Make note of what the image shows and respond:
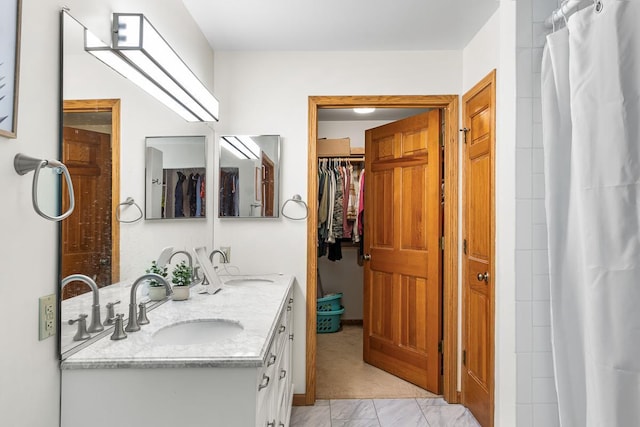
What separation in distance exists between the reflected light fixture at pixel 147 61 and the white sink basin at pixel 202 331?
105 cm

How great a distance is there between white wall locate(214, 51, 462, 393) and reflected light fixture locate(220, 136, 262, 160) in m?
0.08

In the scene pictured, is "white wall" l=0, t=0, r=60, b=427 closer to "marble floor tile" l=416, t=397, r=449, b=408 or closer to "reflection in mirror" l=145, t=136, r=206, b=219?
"reflection in mirror" l=145, t=136, r=206, b=219

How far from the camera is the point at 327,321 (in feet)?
13.9

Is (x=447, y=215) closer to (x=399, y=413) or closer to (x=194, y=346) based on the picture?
(x=399, y=413)

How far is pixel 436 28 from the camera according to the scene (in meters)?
2.36

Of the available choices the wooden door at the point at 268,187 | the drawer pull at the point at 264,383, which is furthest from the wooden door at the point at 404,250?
the drawer pull at the point at 264,383

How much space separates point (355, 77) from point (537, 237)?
1765 millimetres

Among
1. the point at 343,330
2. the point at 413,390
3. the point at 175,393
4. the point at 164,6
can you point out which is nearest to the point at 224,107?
the point at 164,6

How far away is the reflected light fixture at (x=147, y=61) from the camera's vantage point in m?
Answer: 1.43

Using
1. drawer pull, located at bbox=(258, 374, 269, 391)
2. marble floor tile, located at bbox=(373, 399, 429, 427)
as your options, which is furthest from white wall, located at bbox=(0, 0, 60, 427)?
marble floor tile, located at bbox=(373, 399, 429, 427)

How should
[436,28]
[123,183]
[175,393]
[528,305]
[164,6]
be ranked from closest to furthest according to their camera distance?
[175,393]
[528,305]
[123,183]
[164,6]
[436,28]

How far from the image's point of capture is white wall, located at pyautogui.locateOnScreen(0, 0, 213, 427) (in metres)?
0.95

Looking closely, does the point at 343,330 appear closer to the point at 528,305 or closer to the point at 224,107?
the point at 224,107

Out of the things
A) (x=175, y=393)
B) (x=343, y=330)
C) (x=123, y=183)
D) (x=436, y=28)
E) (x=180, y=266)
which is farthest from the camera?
(x=343, y=330)
